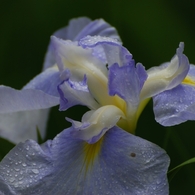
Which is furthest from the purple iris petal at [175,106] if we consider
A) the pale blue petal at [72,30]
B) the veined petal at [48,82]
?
the pale blue petal at [72,30]

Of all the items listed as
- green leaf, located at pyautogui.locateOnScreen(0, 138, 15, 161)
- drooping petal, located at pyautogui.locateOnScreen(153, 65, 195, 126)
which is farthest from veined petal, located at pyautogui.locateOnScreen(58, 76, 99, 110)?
green leaf, located at pyautogui.locateOnScreen(0, 138, 15, 161)

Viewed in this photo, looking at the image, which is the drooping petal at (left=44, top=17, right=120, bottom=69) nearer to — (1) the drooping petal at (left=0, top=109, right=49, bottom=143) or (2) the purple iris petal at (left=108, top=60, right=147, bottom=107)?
(1) the drooping petal at (left=0, top=109, right=49, bottom=143)

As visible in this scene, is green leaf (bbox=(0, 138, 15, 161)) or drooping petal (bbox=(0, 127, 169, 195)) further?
green leaf (bbox=(0, 138, 15, 161))

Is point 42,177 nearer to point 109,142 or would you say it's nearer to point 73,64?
point 109,142

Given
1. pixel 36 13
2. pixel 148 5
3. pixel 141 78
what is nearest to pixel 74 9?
pixel 36 13

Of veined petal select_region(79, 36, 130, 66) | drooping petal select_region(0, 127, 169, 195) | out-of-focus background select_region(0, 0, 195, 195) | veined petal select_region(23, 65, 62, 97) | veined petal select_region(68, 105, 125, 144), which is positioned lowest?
out-of-focus background select_region(0, 0, 195, 195)

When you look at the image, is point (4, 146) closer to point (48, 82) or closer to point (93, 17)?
point (48, 82)
